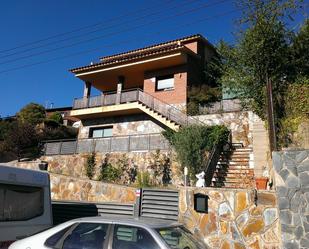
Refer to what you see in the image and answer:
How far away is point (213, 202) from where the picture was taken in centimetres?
948

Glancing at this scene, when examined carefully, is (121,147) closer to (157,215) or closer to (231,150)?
(231,150)

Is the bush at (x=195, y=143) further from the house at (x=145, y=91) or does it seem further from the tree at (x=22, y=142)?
the tree at (x=22, y=142)

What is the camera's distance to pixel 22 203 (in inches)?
276

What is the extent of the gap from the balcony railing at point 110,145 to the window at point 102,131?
9.41ft

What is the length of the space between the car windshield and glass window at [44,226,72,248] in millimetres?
1480

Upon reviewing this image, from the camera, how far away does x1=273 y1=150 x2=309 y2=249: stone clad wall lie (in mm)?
8375

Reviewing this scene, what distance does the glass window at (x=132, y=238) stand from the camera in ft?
15.6

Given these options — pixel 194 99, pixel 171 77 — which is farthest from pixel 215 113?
pixel 171 77

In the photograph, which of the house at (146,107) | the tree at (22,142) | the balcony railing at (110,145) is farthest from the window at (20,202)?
the tree at (22,142)

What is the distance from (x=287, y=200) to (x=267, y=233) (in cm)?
96

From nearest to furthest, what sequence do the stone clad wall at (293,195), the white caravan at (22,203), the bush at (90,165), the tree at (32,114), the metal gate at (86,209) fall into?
1. the white caravan at (22,203)
2. the stone clad wall at (293,195)
3. the metal gate at (86,209)
4. the bush at (90,165)
5. the tree at (32,114)

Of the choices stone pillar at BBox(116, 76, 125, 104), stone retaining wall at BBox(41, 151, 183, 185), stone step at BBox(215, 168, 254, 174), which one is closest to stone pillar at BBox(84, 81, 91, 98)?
stone pillar at BBox(116, 76, 125, 104)

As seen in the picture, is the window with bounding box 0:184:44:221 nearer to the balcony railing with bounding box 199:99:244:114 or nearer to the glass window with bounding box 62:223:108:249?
the glass window with bounding box 62:223:108:249

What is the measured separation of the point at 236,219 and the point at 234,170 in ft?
24.3
